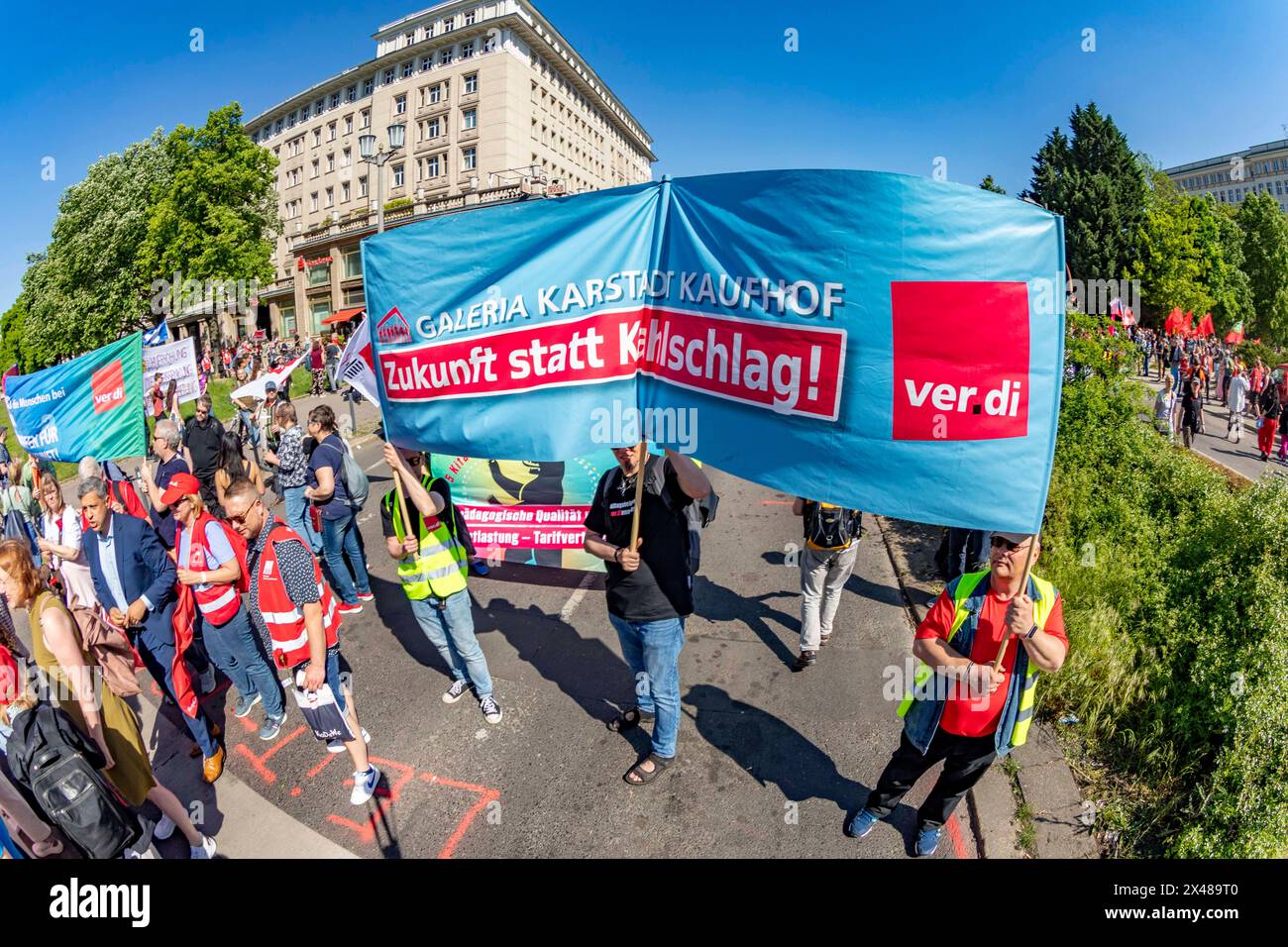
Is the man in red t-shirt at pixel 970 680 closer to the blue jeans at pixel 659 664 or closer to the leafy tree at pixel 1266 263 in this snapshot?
the blue jeans at pixel 659 664

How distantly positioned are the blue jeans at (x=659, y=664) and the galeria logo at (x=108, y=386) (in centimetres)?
538

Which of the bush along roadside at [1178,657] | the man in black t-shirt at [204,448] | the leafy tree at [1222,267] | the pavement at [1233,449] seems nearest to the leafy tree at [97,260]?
the man in black t-shirt at [204,448]

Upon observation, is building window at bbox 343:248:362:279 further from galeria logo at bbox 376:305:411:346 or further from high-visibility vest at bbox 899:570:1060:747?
high-visibility vest at bbox 899:570:1060:747

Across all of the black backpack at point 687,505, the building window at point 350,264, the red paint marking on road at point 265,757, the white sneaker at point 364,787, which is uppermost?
the building window at point 350,264

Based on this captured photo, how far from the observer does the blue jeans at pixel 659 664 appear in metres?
3.85

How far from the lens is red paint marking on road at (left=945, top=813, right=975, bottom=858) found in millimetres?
3527

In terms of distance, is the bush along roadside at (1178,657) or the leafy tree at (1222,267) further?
the leafy tree at (1222,267)

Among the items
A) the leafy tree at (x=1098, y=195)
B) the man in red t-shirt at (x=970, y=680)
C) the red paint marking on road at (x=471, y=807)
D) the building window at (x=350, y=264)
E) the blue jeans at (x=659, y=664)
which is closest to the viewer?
the man in red t-shirt at (x=970, y=680)

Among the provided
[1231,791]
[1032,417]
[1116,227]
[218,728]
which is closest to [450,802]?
[218,728]

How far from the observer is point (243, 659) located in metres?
4.58

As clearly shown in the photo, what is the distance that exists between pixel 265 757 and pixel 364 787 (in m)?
1.05

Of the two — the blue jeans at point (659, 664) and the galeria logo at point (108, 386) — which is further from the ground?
the galeria logo at point (108, 386)

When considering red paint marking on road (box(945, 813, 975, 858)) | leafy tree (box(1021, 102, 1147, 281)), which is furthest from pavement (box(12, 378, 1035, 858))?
leafy tree (box(1021, 102, 1147, 281))

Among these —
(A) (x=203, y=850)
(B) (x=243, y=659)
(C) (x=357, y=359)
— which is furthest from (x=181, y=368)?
(A) (x=203, y=850)
